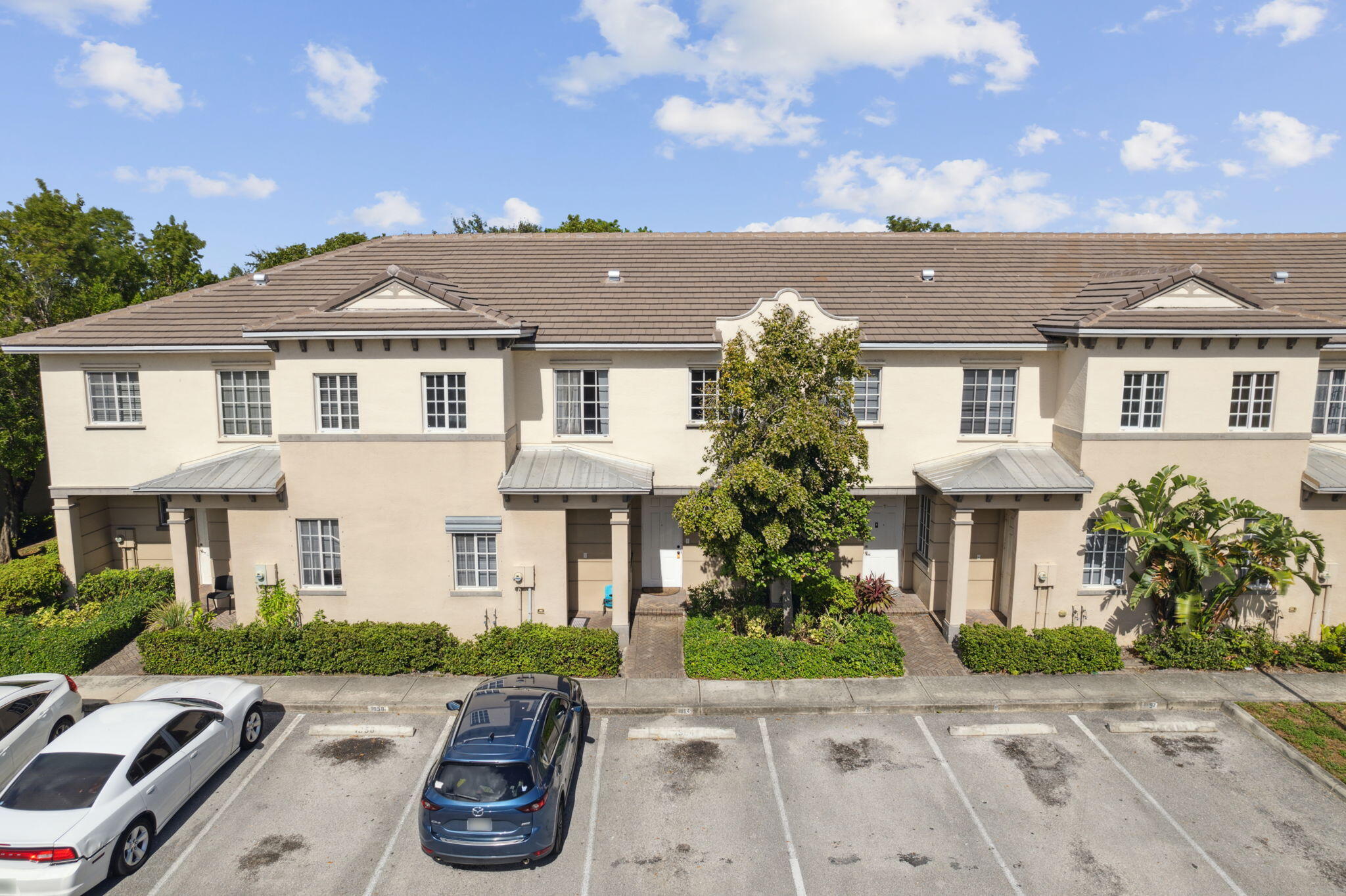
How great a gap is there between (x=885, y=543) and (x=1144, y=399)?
6856mm

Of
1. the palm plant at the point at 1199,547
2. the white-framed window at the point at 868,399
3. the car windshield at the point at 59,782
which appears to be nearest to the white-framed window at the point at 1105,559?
the palm plant at the point at 1199,547

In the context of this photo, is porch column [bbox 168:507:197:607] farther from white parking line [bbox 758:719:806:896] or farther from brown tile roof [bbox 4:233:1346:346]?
white parking line [bbox 758:719:806:896]

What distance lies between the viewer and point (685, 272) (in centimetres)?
2111

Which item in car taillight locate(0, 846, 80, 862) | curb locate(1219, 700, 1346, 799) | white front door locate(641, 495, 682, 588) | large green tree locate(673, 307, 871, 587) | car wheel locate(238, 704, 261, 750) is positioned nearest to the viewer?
car taillight locate(0, 846, 80, 862)

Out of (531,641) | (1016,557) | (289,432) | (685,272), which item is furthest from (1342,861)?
(289,432)

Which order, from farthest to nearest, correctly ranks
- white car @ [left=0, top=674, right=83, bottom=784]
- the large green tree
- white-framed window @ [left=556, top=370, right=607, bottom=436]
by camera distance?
white-framed window @ [left=556, top=370, right=607, bottom=436], the large green tree, white car @ [left=0, top=674, right=83, bottom=784]

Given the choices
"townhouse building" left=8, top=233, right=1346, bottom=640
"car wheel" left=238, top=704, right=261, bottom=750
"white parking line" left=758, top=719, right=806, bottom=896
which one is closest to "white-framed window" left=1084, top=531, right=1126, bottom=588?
"townhouse building" left=8, top=233, right=1346, bottom=640

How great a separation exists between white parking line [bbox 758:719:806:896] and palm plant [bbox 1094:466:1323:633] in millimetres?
8659

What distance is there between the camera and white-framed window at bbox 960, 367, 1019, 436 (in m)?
18.8

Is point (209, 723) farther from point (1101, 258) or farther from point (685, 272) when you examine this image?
point (1101, 258)

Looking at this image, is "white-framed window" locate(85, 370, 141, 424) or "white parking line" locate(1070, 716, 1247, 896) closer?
"white parking line" locate(1070, 716, 1247, 896)

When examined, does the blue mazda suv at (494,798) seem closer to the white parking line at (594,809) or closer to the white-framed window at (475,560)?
the white parking line at (594,809)

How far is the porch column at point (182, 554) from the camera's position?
1744 centimetres

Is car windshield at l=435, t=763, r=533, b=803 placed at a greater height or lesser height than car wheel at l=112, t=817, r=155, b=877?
greater
